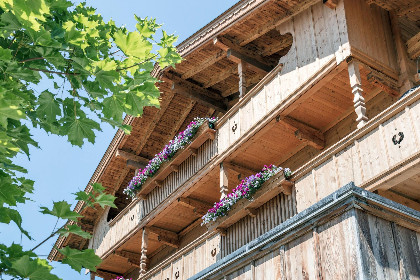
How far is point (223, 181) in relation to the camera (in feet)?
51.0

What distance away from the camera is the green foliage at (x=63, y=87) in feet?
15.0

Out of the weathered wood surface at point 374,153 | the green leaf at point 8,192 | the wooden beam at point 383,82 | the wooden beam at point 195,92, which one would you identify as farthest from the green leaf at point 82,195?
the wooden beam at point 195,92

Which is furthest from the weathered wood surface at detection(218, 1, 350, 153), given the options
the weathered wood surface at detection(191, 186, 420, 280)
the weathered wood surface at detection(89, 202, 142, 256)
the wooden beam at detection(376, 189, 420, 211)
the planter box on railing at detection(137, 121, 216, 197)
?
the weathered wood surface at detection(89, 202, 142, 256)

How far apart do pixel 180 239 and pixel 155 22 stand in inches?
596

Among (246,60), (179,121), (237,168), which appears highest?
(179,121)

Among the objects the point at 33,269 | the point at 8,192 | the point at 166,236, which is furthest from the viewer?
the point at 166,236

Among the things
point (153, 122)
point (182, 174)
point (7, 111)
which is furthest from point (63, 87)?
point (153, 122)

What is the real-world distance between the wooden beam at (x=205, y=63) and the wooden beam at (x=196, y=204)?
4308 millimetres

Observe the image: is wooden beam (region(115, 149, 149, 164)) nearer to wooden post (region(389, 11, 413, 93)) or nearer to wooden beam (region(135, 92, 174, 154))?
wooden beam (region(135, 92, 174, 154))

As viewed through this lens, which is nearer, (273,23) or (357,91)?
(357,91)

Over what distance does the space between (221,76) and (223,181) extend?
4.96 m

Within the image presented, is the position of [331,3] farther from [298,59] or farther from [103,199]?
[103,199]

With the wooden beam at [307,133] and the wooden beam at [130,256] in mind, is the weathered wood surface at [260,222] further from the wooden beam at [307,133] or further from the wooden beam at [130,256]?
the wooden beam at [130,256]

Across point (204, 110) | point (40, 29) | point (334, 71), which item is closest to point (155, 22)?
point (40, 29)
